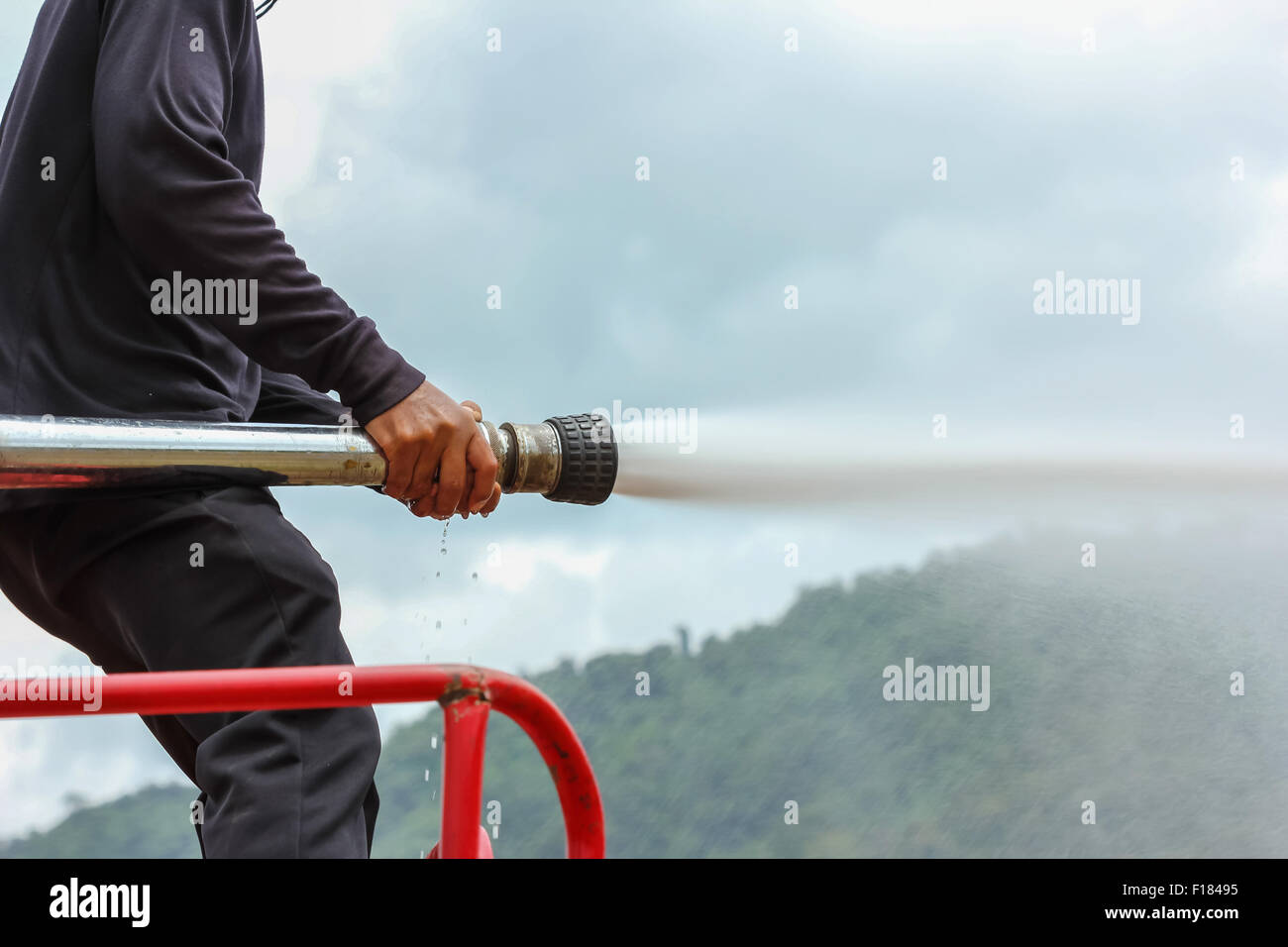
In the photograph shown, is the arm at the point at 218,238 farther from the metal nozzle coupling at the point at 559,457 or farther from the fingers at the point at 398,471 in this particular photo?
the metal nozzle coupling at the point at 559,457

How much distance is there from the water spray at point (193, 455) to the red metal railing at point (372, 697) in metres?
0.36

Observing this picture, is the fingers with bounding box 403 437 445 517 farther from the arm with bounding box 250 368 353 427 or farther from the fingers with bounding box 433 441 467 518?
the arm with bounding box 250 368 353 427

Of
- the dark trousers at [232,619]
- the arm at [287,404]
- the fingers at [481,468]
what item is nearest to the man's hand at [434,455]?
the fingers at [481,468]

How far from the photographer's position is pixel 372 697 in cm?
149

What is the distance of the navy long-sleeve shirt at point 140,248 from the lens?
1909 mm

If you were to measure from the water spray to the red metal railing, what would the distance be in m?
0.36

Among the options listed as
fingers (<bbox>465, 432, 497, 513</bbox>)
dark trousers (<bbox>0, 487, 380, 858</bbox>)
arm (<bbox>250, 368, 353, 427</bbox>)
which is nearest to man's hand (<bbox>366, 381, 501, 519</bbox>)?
fingers (<bbox>465, 432, 497, 513</bbox>)

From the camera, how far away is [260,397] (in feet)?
7.94

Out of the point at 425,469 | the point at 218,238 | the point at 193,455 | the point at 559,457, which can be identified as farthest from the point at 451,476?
the point at 218,238

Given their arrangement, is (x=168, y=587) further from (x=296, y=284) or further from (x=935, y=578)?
(x=935, y=578)

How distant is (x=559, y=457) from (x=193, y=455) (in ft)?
2.05

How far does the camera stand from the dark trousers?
168 centimetres

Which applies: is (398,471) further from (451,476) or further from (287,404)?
(287,404)
